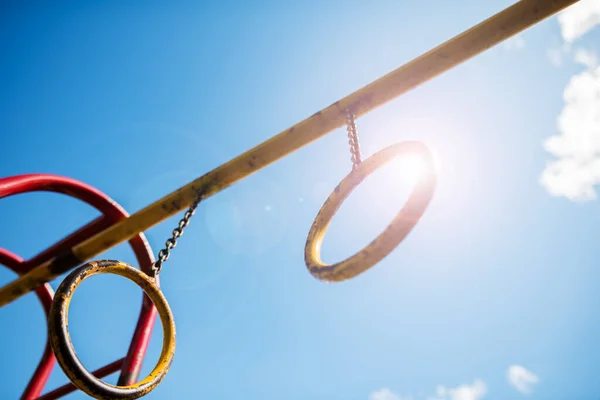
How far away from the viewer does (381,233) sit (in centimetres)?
185

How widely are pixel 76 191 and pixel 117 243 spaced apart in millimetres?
717

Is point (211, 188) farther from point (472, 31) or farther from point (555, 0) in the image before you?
point (555, 0)

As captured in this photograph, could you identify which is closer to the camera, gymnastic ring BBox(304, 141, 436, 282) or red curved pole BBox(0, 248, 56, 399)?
gymnastic ring BBox(304, 141, 436, 282)

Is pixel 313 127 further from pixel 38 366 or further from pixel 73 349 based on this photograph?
pixel 38 366

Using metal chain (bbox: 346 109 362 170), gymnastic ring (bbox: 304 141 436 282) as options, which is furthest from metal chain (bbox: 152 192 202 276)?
metal chain (bbox: 346 109 362 170)

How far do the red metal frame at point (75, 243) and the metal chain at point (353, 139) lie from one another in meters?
2.24

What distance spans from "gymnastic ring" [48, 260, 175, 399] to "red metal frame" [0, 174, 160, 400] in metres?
1.44

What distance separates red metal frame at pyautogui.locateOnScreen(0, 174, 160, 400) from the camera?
9.91 feet

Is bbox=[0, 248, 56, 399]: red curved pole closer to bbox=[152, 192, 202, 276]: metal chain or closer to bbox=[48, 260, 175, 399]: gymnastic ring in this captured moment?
bbox=[152, 192, 202, 276]: metal chain

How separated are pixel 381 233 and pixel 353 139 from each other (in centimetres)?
68

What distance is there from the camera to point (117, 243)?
3.21m

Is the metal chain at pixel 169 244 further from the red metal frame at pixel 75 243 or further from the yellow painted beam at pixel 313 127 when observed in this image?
the red metal frame at pixel 75 243

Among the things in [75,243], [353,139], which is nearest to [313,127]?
[353,139]

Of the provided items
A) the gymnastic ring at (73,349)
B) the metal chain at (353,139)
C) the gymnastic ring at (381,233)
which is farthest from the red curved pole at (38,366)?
the metal chain at (353,139)
